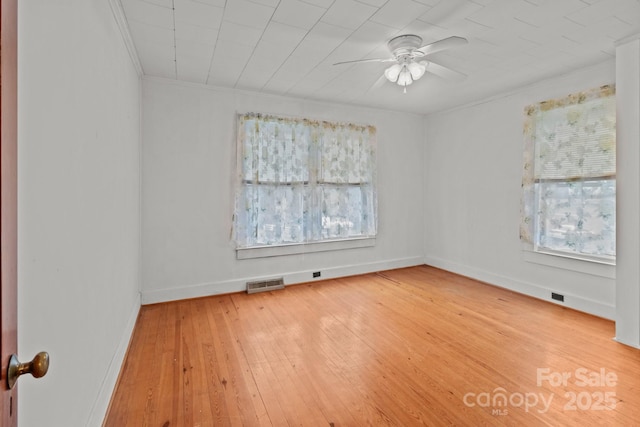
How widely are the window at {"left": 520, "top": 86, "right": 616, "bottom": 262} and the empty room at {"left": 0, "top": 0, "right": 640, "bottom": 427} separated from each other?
0.07 ft

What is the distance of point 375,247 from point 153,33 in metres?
3.84

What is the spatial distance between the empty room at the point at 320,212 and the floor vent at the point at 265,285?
0.04 m

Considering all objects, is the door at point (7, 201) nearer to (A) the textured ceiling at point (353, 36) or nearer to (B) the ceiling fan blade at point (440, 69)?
(A) the textured ceiling at point (353, 36)

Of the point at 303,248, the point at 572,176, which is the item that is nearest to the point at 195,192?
the point at 303,248

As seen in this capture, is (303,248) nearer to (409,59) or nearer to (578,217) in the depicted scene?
(409,59)

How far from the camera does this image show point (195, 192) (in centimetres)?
372

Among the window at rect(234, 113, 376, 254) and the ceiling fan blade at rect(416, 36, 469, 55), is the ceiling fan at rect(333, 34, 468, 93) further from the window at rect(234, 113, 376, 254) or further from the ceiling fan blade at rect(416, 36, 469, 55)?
the window at rect(234, 113, 376, 254)

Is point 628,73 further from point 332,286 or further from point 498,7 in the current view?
point 332,286

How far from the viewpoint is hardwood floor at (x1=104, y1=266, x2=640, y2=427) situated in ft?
6.00

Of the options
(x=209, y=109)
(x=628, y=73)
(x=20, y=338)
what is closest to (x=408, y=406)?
(x=20, y=338)

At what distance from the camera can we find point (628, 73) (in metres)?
2.60

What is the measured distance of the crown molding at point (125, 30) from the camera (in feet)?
6.82

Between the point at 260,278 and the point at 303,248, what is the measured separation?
0.71m

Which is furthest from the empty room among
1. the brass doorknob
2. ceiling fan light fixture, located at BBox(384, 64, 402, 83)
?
ceiling fan light fixture, located at BBox(384, 64, 402, 83)
